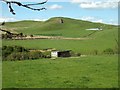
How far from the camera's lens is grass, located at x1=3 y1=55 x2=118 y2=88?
62.5ft

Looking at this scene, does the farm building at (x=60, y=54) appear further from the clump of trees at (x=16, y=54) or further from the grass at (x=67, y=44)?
the grass at (x=67, y=44)

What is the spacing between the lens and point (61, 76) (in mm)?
22359

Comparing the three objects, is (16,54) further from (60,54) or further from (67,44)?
(67,44)

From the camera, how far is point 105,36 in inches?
2196

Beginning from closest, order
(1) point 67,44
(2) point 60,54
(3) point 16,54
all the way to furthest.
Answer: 1. (3) point 16,54
2. (2) point 60,54
3. (1) point 67,44

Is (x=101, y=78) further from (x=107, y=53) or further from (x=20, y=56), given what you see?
(x=107, y=53)

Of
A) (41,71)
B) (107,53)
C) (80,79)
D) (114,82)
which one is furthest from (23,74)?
(107,53)

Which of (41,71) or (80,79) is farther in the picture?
(41,71)

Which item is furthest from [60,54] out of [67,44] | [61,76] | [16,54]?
[61,76]

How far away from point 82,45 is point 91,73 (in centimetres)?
2450

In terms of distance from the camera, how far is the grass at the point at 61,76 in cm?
1905

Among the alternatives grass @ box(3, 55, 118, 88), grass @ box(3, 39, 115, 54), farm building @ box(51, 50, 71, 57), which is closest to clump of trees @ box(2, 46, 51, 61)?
farm building @ box(51, 50, 71, 57)

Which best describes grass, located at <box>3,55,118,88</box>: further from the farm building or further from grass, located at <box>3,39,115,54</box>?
grass, located at <box>3,39,115,54</box>

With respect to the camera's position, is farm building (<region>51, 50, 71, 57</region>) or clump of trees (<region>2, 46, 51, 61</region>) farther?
farm building (<region>51, 50, 71, 57</region>)
